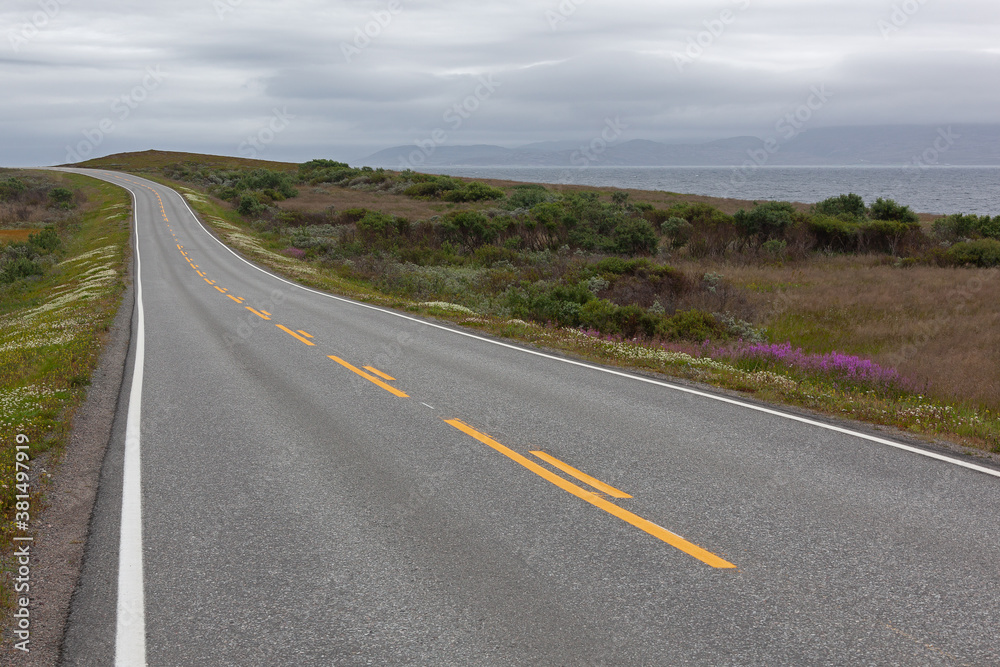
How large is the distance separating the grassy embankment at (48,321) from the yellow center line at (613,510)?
4.26 metres

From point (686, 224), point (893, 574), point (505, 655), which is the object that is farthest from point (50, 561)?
point (686, 224)

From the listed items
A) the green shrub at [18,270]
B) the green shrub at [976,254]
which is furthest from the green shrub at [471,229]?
the green shrub at [976,254]

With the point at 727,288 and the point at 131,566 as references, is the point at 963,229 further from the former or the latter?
the point at 131,566

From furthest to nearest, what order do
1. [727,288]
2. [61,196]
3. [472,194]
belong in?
[61,196] < [472,194] < [727,288]

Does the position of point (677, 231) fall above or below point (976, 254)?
above

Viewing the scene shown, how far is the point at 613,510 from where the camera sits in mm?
5434

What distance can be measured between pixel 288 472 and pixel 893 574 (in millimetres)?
5311

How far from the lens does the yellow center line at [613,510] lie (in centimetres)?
467

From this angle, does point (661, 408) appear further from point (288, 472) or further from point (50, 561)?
point (50, 561)

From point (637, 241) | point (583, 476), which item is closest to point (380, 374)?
point (583, 476)

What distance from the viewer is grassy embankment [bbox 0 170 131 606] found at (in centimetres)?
732

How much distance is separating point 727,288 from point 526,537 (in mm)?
18238

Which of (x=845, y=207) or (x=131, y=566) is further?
(x=845, y=207)

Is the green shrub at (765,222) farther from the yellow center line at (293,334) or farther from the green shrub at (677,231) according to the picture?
the yellow center line at (293,334)
